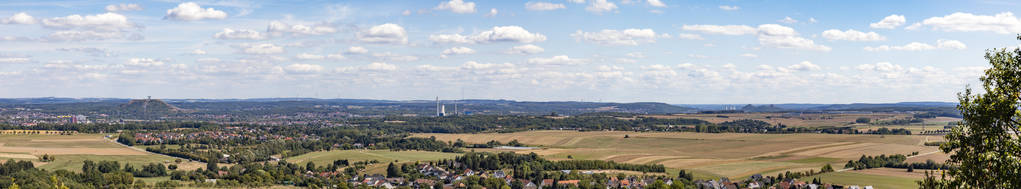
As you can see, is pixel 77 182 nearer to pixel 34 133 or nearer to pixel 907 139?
pixel 34 133

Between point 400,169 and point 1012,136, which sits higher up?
point 1012,136

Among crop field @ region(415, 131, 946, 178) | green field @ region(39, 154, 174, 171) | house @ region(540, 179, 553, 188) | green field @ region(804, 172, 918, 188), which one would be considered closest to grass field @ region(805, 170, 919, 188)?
green field @ region(804, 172, 918, 188)

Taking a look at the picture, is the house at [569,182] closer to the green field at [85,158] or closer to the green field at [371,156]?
the green field at [371,156]

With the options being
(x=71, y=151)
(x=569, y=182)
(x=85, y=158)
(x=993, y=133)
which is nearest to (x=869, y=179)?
(x=569, y=182)

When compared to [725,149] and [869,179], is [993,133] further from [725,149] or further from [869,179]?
[725,149]

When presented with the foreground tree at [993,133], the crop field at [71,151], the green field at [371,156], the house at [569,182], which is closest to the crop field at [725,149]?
the green field at [371,156]

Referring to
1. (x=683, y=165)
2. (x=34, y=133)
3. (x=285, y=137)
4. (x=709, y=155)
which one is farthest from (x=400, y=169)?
(x=34, y=133)
